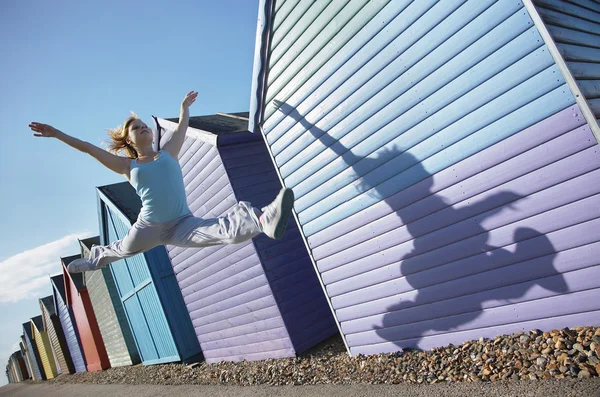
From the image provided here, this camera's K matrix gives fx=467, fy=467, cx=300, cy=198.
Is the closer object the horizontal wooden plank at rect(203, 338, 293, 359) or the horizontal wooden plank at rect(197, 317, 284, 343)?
the horizontal wooden plank at rect(203, 338, 293, 359)

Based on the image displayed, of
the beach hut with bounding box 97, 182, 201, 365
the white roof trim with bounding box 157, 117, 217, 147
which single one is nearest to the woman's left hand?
the white roof trim with bounding box 157, 117, 217, 147

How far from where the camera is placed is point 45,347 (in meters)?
30.5

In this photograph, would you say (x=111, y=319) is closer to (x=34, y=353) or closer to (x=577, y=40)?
(x=577, y=40)

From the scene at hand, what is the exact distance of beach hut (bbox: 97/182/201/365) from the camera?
12.0 metres

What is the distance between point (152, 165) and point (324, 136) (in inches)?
94.9

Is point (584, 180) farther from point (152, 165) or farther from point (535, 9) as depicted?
point (152, 165)

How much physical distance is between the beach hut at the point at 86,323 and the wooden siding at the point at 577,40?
19.4 metres

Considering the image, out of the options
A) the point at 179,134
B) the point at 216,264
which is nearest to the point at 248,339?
the point at 216,264

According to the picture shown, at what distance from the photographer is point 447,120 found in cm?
487

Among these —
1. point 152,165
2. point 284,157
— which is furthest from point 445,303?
point 152,165

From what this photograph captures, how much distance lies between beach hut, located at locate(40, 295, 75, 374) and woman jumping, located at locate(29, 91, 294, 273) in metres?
24.4

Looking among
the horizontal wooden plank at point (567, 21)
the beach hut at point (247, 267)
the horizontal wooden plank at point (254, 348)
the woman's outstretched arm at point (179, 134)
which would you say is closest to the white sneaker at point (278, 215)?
the woman's outstretched arm at point (179, 134)

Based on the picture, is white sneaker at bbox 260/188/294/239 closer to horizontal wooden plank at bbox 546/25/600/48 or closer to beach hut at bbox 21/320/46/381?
horizontal wooden plank at bbox 546/25/600/48

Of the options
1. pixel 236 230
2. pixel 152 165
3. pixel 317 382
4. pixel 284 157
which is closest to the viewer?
pixel 236 230
